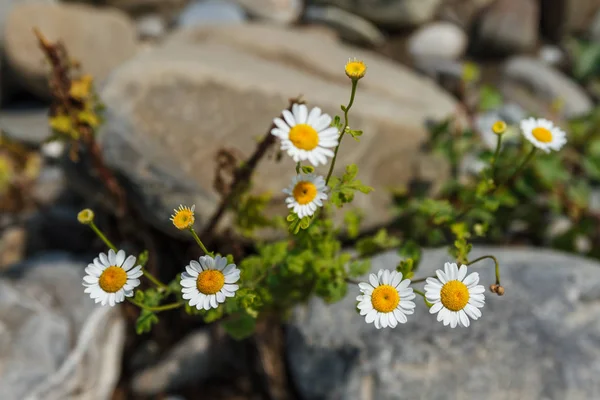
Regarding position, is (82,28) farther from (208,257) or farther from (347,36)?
(208,257)

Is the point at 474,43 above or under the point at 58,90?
above

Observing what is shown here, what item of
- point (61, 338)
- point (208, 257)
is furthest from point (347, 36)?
point (208, 257)

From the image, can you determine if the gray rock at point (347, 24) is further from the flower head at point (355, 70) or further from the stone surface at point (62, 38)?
the flower head at point (355, 70)

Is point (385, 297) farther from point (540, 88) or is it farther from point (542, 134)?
point (540, 88)

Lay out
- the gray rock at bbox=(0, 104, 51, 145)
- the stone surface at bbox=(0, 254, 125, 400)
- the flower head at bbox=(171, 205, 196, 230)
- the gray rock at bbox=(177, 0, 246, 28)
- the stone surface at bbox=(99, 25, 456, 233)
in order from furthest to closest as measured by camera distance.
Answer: the gray rock at bbox=(177, 0, 246, 28) < the gray rock at bbox=(0, 104, 51, 145) < the stone surface at bbox=(99, 25, 456, 233) < the stone surface at bbox=(0, 254, 125, 400) < the flower head at bbox=(171, 205, 196, 230)

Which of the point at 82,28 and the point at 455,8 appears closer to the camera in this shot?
the point at 82,28

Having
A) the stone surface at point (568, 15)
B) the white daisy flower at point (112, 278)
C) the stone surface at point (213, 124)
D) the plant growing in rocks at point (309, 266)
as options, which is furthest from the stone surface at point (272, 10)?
the white daisy flower at point (112, 278)

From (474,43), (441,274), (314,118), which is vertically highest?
(474,43)

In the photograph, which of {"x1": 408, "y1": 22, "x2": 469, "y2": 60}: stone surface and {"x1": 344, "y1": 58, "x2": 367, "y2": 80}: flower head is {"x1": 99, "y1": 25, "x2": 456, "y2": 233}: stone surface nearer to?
{"x1": 344, "y1": 58, "x2": 367, "y2": 80}: flower head

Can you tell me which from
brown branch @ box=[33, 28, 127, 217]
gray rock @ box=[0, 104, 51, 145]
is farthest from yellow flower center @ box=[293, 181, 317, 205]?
gray rock @ box=[0, 104, 51, 145]
